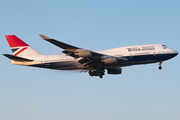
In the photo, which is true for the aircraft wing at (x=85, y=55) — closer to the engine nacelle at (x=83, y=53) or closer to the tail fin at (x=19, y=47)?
the engine nacelle at (x=83, y=53)

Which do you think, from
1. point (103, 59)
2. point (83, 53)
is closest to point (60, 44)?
point (83, 53)

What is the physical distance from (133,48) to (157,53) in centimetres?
407

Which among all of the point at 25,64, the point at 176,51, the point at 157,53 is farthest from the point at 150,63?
the point at 25,64

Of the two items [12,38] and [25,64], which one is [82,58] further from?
[12,38]

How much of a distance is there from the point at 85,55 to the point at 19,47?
1460cm

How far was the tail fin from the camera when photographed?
48719 mm

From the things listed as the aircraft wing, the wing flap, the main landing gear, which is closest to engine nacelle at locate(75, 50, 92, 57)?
the aircraft wing

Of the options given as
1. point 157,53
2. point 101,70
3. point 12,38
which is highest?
point 12,38

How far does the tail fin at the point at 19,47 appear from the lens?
160ft

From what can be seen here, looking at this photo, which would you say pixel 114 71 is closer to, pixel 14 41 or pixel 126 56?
pixel 126 56

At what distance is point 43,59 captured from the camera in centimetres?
4606

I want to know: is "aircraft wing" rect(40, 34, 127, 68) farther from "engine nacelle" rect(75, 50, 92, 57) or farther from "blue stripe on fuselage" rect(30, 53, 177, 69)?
"blue stripe on fuselage" rect(30, 53, 177, 69)

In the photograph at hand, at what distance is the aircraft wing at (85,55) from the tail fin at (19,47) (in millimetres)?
9703

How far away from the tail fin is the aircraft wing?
382 inches
